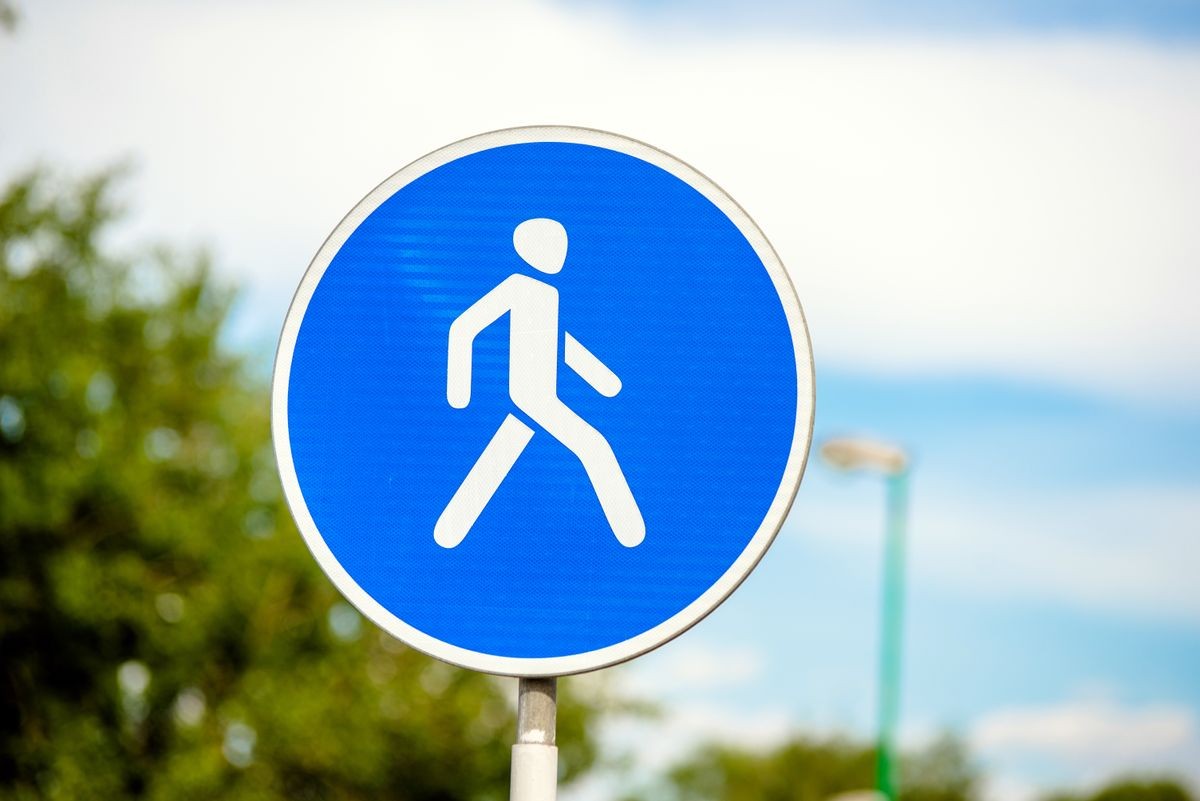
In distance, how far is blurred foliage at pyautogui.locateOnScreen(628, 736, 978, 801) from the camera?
5897cm

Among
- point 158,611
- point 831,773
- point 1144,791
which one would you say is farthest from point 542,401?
point 1144,791

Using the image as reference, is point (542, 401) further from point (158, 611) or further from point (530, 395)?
point (158, 611)

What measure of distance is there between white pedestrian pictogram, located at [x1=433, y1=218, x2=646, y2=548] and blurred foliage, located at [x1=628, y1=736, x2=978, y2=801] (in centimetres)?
5651

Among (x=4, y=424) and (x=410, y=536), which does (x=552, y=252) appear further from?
Result: (x=4, y=424)

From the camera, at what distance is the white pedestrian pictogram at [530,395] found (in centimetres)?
240

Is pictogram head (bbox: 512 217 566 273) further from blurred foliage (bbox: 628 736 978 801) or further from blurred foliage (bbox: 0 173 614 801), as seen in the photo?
blurred foliage (bbox: 628 736 978 801)

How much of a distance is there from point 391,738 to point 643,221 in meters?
24.7

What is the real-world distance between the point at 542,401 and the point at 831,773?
58.6 meters

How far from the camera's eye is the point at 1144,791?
289ft

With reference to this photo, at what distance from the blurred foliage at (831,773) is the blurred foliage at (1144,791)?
2450 cm

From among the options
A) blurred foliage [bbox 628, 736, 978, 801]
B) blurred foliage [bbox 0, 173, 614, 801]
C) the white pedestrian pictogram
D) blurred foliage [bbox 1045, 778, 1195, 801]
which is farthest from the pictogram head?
blurred foliage [bbox 1045, 778, 1195, 801]

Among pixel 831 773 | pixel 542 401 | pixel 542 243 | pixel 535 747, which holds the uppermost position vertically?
pixel 831 773

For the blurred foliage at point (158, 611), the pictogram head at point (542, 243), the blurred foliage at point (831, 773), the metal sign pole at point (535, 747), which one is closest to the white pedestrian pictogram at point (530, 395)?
the pictogram head at point (542, 243)

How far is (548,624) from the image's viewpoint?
2348 mm
